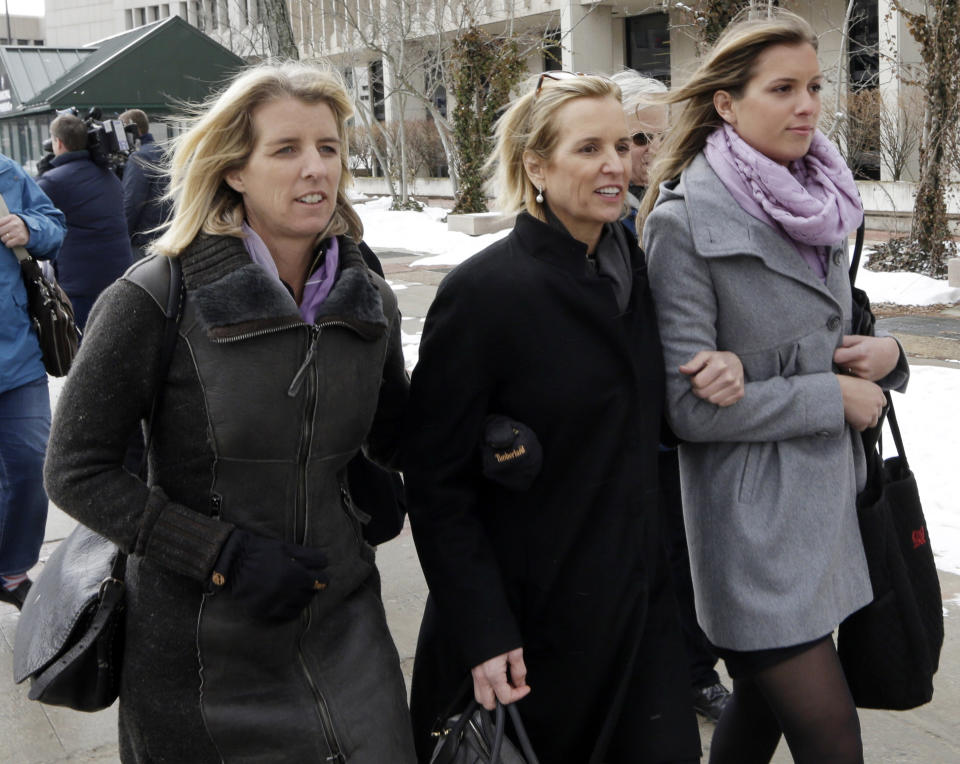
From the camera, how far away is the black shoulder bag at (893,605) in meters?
2.62

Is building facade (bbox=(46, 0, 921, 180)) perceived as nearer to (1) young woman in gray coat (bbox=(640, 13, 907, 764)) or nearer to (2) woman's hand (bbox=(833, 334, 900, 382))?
(1) young woman in gray coat (bbox=(640, 13, 907, 764))

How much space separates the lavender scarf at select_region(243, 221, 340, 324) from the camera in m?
2.26

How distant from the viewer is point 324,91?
2309mm

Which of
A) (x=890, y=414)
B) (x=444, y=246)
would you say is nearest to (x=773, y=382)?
(x=890, y=414)

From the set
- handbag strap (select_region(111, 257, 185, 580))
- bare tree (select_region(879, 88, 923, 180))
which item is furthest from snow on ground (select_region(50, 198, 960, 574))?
bare tree (select_region(879, 88, 923, 180))

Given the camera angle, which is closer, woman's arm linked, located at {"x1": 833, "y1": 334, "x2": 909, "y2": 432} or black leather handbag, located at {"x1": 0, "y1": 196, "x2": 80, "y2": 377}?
woman's arm linked, located at {"x1": 833, "y1": 334, "x2": 909, "y2": 432}

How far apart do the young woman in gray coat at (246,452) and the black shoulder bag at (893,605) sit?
3.46ft

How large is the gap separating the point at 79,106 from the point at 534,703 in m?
14.4

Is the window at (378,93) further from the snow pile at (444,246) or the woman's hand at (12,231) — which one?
the woman's hand at (12,231)

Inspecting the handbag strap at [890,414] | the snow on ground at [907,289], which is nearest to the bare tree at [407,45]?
the snow on ground at [907,289]

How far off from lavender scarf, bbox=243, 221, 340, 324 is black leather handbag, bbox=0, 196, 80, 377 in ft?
8.03

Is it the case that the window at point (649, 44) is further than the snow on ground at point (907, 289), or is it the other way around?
the window at point (649, 44)

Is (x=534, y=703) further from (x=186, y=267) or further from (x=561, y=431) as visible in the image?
(x=186, y=267)

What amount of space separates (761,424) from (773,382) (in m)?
0.09
